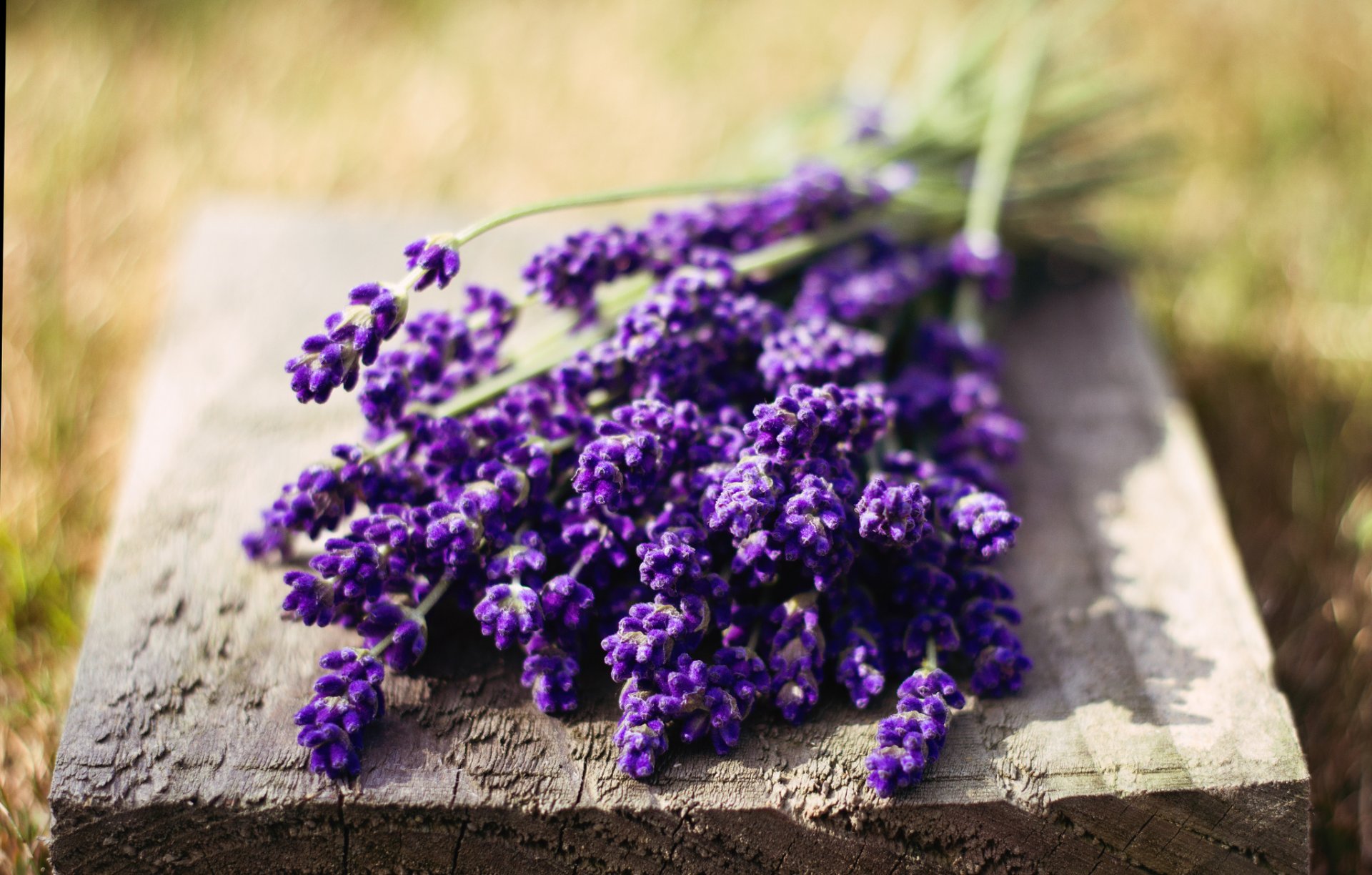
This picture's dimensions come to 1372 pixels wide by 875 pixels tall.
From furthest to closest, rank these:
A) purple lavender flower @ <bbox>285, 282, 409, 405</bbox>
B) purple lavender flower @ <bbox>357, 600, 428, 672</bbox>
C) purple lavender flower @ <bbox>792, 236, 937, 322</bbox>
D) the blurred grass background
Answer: the blurred grass background
purple lavender flower @ <bbox>792, 236, 937, 322</bbox>
purple lavender flower @ <bbox>357, 600, 428, 672</bbox>
purple lavender flower @ <bbox>285, 282, 409, 405</bbox>

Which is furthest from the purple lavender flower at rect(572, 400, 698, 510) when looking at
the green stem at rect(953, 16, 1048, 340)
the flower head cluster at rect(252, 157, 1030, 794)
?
the green stem at rect(953, 16, 1048, 340)

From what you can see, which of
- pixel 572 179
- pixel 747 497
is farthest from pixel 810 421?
pixel 572 179

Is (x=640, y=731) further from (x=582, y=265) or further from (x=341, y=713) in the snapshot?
(x=582, y=265)

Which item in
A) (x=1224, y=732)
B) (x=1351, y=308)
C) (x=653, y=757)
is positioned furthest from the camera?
(x=1351, y=308)

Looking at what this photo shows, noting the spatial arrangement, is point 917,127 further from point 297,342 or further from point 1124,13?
point 1124,13

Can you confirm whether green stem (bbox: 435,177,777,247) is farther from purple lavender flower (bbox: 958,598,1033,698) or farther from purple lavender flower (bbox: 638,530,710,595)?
purple lavender flower (bbox: 958,598,1033,698)

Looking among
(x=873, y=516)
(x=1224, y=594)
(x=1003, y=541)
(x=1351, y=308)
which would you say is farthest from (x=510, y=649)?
(x=1351, y=308)

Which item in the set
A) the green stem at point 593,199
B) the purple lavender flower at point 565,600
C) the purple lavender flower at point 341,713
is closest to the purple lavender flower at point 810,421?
the purple lavender flower at point 565,600

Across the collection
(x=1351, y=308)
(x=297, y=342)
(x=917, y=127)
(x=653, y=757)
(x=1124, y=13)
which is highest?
(x=1124, y=13)
